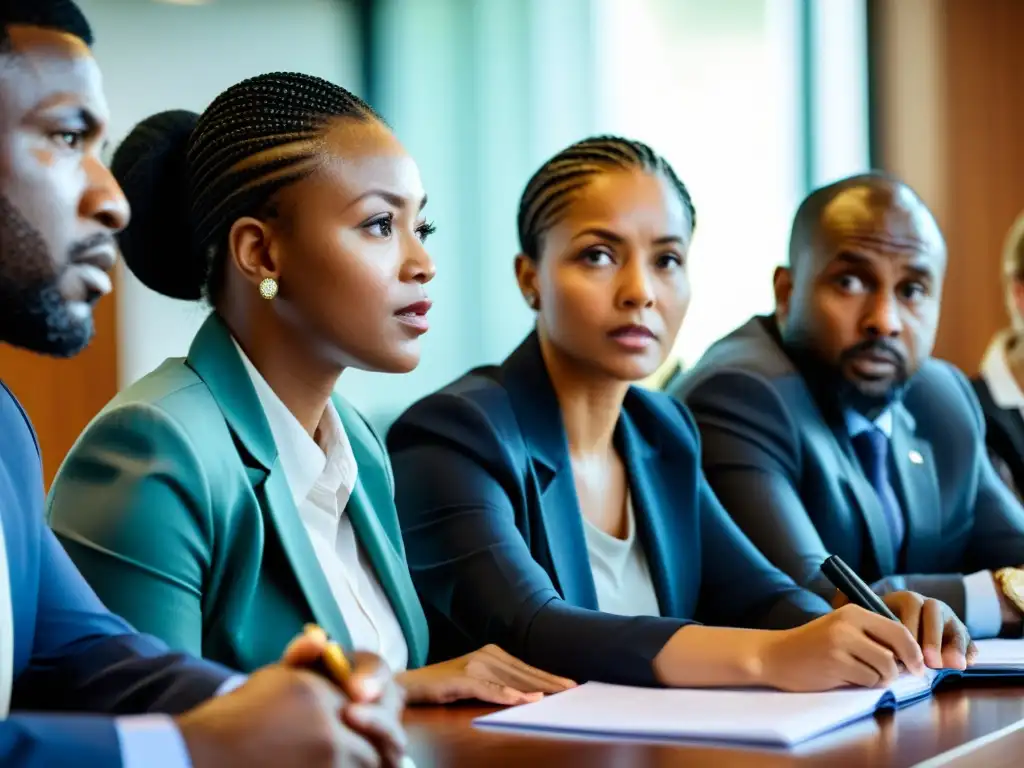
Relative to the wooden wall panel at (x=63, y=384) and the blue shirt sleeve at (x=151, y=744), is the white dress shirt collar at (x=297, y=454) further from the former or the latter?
the wooden wall panel at (x=63, y=384)

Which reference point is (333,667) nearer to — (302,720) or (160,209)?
(302,720)

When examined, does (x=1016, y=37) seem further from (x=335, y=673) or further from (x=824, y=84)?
(x=335, y=673)

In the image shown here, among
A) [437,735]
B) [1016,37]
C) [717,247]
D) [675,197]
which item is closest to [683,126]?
[717,247]

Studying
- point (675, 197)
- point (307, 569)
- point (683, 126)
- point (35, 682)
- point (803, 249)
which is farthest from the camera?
point (683, 126)

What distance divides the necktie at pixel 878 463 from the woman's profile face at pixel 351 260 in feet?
3.37

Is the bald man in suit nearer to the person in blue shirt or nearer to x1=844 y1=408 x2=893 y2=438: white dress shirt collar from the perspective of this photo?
x1=844 y1=408 x2=893 y2=438: white dress shirt collar

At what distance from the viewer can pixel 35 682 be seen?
103cm

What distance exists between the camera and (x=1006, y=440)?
2.55 metres

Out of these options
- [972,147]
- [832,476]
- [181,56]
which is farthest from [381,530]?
[972,147]

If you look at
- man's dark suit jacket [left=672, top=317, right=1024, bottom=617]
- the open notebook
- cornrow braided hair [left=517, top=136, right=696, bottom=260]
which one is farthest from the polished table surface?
cornrow braided hair [left=517, top=136, right=696, bottom=260]

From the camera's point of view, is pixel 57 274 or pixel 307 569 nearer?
pixel 57 274

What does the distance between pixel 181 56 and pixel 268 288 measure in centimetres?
188

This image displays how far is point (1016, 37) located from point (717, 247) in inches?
36.6

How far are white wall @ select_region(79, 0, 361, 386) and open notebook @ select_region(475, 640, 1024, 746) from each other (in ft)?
5.12
